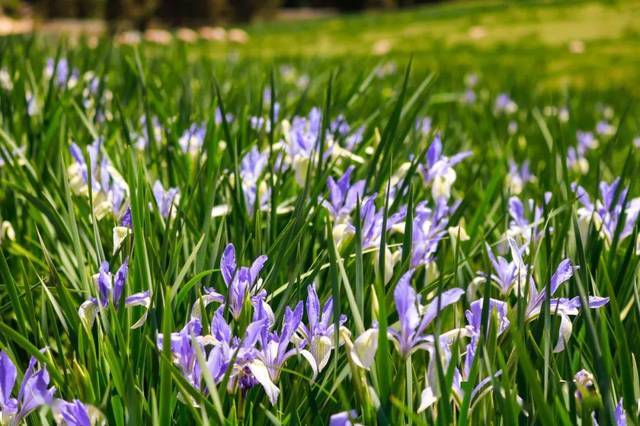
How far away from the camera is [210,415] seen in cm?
82

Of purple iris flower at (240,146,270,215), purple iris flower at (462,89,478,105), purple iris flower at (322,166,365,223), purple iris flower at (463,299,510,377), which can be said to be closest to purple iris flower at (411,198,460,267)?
purple iris flower at (322,166,365,223)

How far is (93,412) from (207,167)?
902mm

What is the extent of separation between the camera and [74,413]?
0.78 metres

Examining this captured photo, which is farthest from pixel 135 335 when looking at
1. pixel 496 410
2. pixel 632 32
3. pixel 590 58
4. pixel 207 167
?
pixel 632 32

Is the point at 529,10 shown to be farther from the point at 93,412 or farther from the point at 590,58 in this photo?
the point at 93,412

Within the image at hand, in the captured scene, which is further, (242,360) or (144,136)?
(144,136)

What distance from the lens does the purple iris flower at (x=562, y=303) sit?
0.96 m

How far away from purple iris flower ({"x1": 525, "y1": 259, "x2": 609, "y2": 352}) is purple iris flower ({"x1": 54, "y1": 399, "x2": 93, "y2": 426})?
534 mm

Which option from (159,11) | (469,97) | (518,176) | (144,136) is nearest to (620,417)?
(518,176)

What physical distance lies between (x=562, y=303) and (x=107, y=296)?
0.57 m

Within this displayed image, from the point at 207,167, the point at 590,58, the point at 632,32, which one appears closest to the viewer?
the point at 207,167

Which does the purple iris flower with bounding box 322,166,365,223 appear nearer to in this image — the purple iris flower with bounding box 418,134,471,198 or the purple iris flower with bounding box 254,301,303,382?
the purple iris flower with bounding box 418,134,471,198

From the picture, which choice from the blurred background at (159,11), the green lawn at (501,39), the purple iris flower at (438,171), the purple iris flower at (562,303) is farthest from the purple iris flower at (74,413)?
the blurred background at (159,11)

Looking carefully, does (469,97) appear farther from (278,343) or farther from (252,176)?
(278,343)
